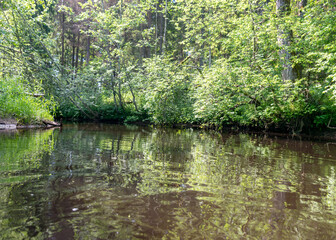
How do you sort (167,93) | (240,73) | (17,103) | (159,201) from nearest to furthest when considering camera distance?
(159,201), (17,103), (240,73), (167,93)

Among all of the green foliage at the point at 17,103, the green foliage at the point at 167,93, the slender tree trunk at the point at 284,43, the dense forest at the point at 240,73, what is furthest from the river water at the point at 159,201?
the green foliage at the point at 167,93

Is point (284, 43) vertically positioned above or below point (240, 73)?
above

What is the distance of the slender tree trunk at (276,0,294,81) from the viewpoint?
29.7 feet

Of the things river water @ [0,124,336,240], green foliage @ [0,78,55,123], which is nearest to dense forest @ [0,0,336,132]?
green foliage @ [0,78,55,123]

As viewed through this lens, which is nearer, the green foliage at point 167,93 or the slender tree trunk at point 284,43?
the slender tree trunk at point 284,43

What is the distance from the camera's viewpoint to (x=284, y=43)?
9.45m

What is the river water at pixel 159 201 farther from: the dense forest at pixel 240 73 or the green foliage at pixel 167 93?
the green foliage at pixel 167 93

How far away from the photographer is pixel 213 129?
1409 cm

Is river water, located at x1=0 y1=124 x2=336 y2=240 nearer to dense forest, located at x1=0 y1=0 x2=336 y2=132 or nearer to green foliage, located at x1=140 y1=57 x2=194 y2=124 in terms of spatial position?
dense forest, located at x1=0 y1=0 x2=336 y2=132

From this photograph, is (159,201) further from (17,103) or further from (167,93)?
(167,93)

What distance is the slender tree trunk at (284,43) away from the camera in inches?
356

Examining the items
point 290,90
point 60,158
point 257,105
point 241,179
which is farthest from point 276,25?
point 60,158

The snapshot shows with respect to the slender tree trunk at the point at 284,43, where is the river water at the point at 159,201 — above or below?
below

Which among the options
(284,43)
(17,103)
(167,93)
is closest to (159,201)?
(17,103)
